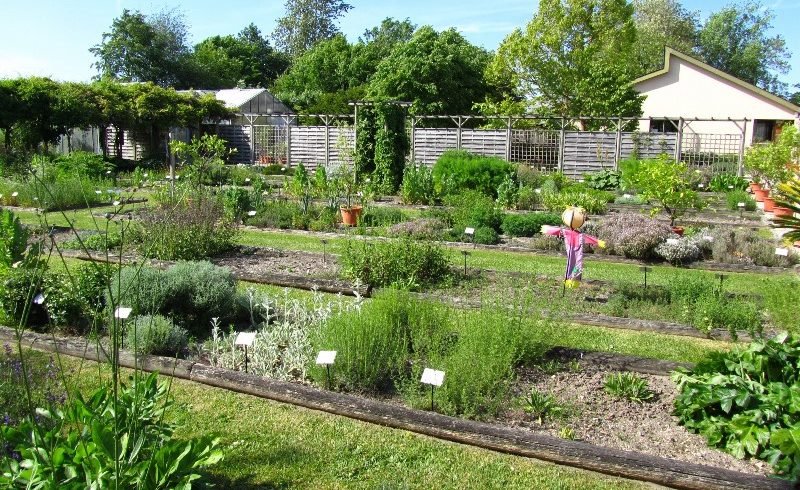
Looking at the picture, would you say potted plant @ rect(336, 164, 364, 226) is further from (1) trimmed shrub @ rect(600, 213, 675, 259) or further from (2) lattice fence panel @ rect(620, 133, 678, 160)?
(2) lattice fence panel @ rect(620, 133, 678, 160)

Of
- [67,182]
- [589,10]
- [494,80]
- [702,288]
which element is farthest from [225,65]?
[702,288]

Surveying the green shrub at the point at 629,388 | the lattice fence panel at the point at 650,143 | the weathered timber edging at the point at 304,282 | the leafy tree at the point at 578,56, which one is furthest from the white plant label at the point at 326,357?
the leafy tree at the point at 578,56

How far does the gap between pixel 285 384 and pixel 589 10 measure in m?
30.3

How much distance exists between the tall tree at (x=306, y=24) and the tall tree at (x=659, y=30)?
80.3 feet

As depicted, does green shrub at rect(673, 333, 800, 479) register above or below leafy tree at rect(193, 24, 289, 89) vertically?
below

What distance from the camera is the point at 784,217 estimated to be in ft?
19.0

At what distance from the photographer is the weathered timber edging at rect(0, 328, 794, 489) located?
3689mm

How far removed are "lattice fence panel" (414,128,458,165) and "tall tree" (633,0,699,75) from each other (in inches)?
981

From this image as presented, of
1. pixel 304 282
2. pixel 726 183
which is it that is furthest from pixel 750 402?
pixel 726 183

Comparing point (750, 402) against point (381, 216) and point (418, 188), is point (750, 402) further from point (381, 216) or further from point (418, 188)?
point (418, 188)

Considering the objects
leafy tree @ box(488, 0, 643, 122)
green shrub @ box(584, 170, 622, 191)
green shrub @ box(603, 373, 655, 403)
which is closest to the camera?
green shrub @ box(603, 373, 655, 403)

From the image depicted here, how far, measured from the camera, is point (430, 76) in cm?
3516

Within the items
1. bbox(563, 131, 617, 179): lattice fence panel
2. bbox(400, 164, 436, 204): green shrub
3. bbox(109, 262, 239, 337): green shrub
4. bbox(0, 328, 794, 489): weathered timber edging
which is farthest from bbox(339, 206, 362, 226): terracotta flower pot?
bbox(563, 131, 617, 179): lattice fence panel

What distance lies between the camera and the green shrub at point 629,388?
4.80 m
